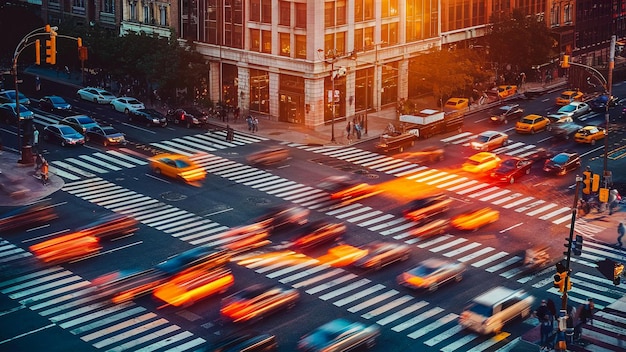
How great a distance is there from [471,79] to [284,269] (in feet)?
170

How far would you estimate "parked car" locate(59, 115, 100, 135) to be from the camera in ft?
270

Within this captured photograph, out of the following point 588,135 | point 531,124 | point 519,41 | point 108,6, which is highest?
point 108,6

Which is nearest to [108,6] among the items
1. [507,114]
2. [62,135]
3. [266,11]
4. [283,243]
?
[266,11]

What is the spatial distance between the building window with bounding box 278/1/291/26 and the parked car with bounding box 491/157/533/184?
28622mm

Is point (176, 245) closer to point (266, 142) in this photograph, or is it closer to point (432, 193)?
point (432, 193)

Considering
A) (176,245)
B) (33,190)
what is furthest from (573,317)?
(33,190)

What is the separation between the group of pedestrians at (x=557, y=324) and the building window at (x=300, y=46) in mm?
48862

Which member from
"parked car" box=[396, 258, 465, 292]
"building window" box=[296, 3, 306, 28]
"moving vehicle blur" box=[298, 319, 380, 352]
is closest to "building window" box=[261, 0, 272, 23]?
"building window" box=[296, 3, 306, 28]

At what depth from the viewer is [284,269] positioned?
52.7 m

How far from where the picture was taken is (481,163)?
74125 millimetres

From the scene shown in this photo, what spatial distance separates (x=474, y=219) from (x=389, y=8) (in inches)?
1628

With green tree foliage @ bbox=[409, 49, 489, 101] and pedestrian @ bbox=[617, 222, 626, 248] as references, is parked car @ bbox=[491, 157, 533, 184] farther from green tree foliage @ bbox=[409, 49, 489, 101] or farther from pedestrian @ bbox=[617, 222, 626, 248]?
green tree foliage @ bbox=[409, 49, 489, 101]

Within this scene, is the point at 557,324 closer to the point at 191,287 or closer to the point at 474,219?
the point at 474,219

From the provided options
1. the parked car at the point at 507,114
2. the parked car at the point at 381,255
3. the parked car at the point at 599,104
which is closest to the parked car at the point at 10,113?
the parked car at the point at 507,114
